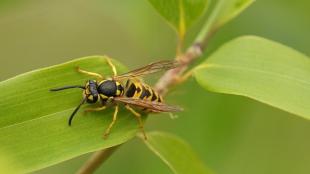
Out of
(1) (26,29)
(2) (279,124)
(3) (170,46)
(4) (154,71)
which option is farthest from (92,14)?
(4) (154,71)

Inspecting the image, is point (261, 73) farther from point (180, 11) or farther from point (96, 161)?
point (96, 161)

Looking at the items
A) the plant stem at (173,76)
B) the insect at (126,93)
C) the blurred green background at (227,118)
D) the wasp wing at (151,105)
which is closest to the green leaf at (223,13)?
the plant stem at (173,76)

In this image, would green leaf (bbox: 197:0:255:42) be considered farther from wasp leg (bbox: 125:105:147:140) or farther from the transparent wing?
wasp leg (bbox: 125:105:147:140)

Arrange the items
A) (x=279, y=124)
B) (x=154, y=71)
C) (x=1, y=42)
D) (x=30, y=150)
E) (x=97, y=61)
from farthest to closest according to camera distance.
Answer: (x=1, y=42) → (x=279, y=124) → (x=154, y=71) → (x=97, y=61) → (x=30, y=150)

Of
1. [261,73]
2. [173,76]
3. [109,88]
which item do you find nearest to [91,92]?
[109,88]

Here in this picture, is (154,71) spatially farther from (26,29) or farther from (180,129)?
(26,29)

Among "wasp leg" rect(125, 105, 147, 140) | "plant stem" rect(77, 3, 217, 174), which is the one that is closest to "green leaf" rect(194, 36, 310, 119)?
→ "plant stem" rect(77, 3, 217, 174)

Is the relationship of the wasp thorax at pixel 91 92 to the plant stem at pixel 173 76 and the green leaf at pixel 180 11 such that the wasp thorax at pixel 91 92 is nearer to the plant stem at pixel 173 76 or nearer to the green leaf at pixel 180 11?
the plant stem at pixel 173 76
